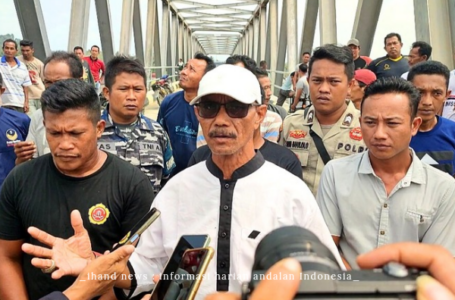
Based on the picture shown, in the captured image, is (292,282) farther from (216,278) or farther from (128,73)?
(128,73)

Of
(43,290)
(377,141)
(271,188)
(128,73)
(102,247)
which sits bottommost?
(43,290)

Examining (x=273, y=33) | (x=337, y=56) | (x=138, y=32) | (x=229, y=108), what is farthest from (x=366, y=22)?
(x=273, y=33)

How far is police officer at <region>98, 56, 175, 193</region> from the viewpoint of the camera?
272 cm

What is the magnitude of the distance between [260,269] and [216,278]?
2.34 feet

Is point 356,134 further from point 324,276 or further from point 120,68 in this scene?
point 324,276

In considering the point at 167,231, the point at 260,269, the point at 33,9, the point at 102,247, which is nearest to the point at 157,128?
the point at 102,247

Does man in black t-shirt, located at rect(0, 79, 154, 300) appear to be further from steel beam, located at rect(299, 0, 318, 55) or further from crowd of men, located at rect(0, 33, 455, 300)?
steel beam, located at rect(299, 0, 318, 55)

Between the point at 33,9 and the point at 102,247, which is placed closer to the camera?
the point at 102,247

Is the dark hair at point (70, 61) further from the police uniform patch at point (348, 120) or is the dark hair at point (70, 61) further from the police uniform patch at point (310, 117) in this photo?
the police uniform patch at point (348, 120)

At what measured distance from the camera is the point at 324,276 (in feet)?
2.16

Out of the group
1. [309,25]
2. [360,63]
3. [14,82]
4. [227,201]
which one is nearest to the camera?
[227,201]

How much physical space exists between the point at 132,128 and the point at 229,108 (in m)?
1.47

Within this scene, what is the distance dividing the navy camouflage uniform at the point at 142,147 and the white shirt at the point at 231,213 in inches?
46.8

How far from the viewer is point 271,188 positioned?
146 cm
